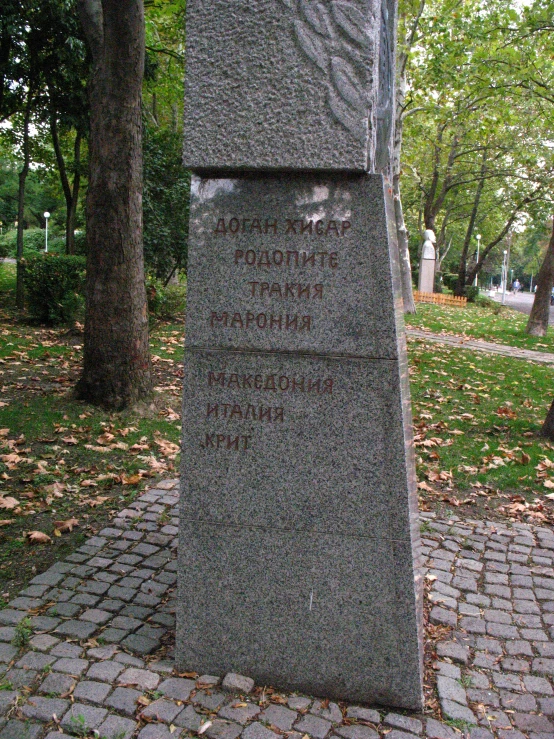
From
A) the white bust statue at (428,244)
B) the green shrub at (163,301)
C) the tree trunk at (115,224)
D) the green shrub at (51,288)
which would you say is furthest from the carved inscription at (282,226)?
the white bust statue at (428,244)

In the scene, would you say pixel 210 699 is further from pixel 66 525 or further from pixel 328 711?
pixel 66 525

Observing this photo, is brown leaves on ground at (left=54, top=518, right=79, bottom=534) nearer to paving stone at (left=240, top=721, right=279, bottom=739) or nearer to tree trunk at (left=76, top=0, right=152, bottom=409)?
paving stone at (left=240, top=721, right=279, bottom=739)

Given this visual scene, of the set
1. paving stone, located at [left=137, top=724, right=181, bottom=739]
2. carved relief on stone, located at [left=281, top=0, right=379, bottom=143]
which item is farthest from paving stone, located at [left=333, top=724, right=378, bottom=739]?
carved relief on stone, located at [left=281, top=0, right=379, bottom=143]

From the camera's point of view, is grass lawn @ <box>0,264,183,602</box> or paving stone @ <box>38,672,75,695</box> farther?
grass lawn @ <box>0,264,183,602</box>

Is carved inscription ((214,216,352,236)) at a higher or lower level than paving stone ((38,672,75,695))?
higher

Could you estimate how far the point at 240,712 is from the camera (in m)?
3.06

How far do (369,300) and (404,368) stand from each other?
0.37 meters

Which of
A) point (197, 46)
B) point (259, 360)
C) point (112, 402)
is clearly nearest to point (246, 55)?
point (197, 46)

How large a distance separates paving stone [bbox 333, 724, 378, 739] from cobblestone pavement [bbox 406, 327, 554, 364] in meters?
11.4

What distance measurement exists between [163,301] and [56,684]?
12.1 m

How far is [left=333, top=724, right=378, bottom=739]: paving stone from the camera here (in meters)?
2.95

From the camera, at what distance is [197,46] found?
3057mm

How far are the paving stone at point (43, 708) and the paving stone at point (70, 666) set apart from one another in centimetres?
19

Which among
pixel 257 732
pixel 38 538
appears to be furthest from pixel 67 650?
pixel 38 538
